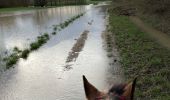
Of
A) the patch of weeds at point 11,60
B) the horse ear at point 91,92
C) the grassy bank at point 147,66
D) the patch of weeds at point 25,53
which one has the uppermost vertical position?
the horse ear at point 91,92

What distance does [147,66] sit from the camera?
38.2 ft

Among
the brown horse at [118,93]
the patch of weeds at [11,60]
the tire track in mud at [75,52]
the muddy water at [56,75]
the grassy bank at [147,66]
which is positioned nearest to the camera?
the brown horse at [118,93]

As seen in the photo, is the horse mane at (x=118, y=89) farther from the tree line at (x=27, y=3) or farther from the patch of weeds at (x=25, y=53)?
the tree line at (x=27, y=3)

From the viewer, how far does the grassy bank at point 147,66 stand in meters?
9.03

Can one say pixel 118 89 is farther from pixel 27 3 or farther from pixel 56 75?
pixel 27 3

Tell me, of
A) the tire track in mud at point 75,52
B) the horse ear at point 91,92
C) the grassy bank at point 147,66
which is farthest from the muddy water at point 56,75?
the horse ear at point 91,92

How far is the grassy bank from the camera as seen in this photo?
903 cm

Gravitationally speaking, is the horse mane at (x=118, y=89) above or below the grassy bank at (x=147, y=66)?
above

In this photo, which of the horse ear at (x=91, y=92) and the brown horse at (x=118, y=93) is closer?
the brown horse at (x=118, y=93)

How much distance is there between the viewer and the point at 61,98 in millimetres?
9781

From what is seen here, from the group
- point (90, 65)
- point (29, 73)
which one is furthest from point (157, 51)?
point (29, 73)

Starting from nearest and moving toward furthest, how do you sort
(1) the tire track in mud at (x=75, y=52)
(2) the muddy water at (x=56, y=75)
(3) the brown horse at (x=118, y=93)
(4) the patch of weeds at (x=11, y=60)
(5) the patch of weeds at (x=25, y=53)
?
1. (3) the brown horse at (x=118, y=93)
2. (2) the muddy water at (x=56, y=75)
3. (1) the tire track in mud at (x=75, y=52)
4. (4) the patch of weeds at (x=11, y=60)
5. (5) the patch of weeds at (x=25, y=53)

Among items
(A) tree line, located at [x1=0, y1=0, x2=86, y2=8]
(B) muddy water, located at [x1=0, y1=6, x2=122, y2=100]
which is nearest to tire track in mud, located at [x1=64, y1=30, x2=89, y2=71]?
(B) muddy water, located at [x1=0, y1=6, x2=122, y2=100]

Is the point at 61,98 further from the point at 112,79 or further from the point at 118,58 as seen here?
the point at 118,58
